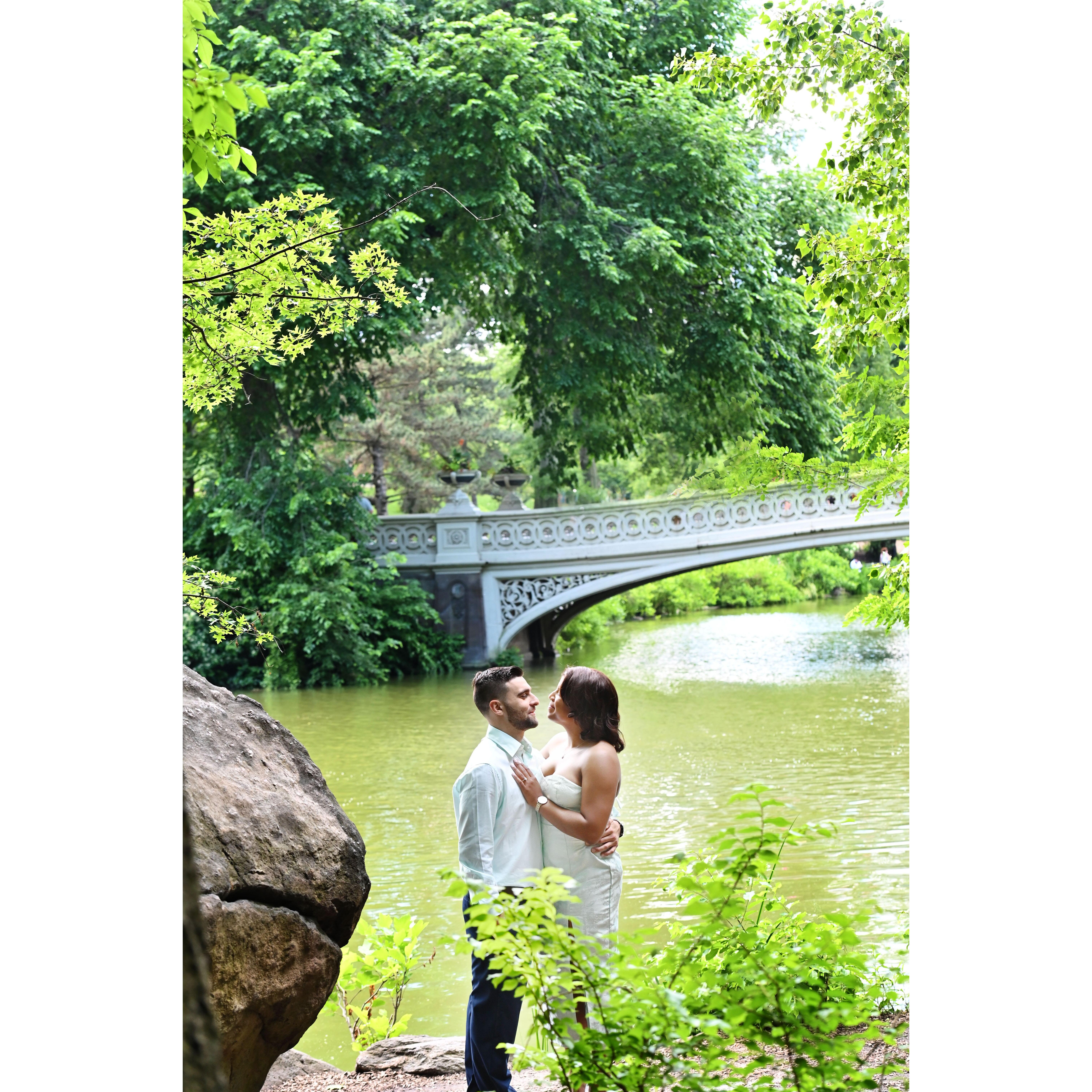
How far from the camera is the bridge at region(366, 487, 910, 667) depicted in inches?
591

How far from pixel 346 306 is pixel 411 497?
17.5 m

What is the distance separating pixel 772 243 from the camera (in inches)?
681

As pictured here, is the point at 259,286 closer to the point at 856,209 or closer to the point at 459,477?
the point at 856,209

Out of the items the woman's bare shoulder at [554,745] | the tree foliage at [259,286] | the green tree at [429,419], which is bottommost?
the woman's bare shoulder at [554,745]

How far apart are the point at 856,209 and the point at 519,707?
10.6 ft

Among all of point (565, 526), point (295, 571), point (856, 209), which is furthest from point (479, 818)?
point (565, 526)

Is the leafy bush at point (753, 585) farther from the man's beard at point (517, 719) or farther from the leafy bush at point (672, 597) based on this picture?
the man's beard at point (517, 719)

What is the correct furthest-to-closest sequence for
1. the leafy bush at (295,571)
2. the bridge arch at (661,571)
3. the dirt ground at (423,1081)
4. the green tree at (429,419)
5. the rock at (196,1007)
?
the green tree at (429,419), the bridge arch at (661,571), the leafy bush at (295,571), the dirt ground at (423,1081), the rock at (196,1007)

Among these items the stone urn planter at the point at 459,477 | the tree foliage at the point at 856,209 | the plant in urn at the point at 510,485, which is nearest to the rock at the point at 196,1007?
the tree foliage at the point at 856,209

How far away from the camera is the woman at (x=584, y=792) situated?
8.34 feet

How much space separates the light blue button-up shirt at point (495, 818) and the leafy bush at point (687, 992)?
1.22 feet

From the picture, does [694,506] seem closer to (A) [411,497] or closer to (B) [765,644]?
(B) [765,644]
